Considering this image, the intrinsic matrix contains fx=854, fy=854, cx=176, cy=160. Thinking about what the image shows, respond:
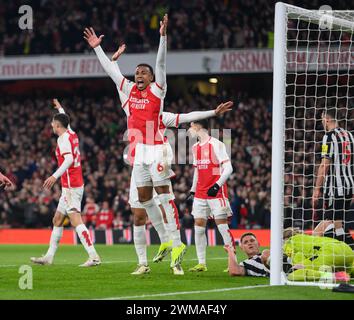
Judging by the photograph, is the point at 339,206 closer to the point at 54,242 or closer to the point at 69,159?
the point at 69,159

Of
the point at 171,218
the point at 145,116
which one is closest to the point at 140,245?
the point at 171,218

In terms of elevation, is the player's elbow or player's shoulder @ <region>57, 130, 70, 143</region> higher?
player's shoulder @ <region>57, 130, 70, 143</region>

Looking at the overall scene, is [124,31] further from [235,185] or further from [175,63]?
[235,185]

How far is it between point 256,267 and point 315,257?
80cm

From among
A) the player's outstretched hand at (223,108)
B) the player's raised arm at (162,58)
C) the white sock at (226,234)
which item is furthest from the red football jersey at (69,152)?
the player's outstretched hand at (223,108)

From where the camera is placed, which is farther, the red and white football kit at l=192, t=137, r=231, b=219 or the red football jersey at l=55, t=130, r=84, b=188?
the red football jersey at l=55, t=130, r=84, b=188

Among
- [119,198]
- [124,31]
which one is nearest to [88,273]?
[119,198]

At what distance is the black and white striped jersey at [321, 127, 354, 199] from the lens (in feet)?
36.4

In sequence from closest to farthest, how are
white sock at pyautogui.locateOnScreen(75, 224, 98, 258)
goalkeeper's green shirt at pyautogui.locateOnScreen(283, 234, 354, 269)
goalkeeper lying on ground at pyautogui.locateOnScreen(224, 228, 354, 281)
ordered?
goalkeeper lying on ground at pyautogui.locateOnScreen(224, 228, 354, 281) < goalkeeper's green shirt at pyautogui.locateOnScreen(283, 234, 354, 269) < white sock at pyautogui.locateOnScreen(75, 224, 98, 258)

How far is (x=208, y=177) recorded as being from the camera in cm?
1181

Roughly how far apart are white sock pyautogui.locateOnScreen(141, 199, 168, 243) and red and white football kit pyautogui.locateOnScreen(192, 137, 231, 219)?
1.32 metres

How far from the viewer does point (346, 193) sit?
11445 mm

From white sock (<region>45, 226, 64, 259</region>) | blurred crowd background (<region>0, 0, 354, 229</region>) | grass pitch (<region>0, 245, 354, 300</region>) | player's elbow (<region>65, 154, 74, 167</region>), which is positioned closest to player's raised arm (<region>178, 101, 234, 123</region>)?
grass pitch (<region>0, 245, 354, 300</region>)

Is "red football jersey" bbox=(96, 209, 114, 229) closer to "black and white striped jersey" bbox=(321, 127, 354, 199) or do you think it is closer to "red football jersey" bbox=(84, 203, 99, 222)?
"red football jersey" bbox=(84, 203, 99, 222)
